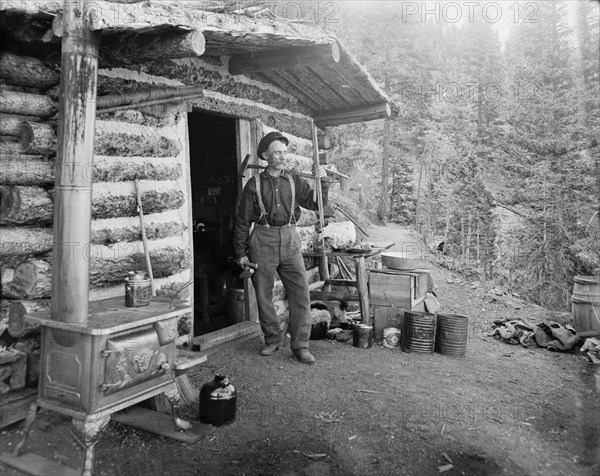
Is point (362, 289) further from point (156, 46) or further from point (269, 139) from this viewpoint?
point (156, 46)

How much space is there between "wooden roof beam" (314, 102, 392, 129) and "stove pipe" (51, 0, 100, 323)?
16.7 feet

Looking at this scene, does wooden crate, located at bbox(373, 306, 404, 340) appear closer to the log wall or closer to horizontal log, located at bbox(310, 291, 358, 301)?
horizontal log, located at bbox(310, 291, 358, 301)

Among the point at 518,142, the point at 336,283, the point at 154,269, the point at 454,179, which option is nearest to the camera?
the point at 154,269

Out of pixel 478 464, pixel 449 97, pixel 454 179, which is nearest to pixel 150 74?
pixel 478 464

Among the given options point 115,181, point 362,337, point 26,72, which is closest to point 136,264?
point 115,181

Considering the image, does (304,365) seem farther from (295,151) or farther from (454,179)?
(454,179)

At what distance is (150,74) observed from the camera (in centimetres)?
479

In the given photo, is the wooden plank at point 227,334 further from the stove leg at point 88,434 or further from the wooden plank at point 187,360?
the stove leg at point 88,434

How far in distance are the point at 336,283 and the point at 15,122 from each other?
4818 mm

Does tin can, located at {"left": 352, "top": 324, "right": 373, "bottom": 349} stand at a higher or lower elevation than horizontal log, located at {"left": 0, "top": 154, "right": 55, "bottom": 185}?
lower

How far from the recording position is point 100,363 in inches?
119

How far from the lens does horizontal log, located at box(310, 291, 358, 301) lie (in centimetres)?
668

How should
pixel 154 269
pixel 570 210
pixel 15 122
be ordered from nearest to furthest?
pixel 15 122 < pixel 154 269 < pixel 570 210

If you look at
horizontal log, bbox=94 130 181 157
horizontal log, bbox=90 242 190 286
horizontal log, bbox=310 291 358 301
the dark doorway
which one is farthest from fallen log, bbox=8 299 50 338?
horizontal log, bbox=310 291 358 301
